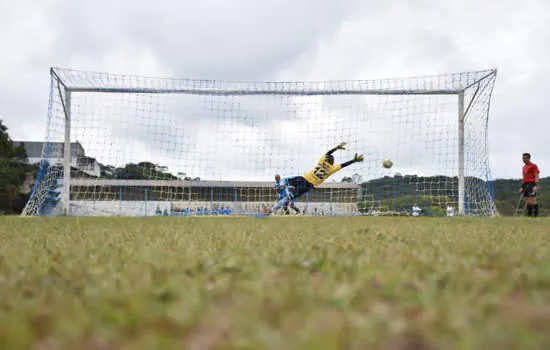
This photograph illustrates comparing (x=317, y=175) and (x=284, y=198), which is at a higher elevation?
(x=317, y=175)

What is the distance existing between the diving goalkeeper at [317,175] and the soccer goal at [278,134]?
0.64 feet

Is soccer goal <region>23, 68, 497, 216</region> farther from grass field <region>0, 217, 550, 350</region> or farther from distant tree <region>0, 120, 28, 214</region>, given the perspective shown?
distant tree <region>0, 120, 28, 214</region>

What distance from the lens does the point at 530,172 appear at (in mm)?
8375

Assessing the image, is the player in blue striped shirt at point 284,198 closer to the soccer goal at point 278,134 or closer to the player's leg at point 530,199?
the soccer goal at point 278,134

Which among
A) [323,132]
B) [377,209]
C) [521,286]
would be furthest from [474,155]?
[521,286]

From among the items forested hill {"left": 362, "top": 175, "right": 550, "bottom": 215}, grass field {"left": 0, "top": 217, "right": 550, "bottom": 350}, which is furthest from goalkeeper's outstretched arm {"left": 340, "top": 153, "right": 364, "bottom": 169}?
grass field {"left": 0, "top": 217, "right": 550, "bottom": 350}

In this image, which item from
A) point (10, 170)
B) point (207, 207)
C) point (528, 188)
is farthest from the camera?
point (10, 170)

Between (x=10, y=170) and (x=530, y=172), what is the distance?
25556mm

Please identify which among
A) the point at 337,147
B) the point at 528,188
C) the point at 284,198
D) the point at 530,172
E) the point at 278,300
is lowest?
the point at 278,300

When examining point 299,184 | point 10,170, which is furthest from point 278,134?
point 10,170

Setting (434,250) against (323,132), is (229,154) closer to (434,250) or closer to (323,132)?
(323,132)

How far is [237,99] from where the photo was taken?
12.4 metres

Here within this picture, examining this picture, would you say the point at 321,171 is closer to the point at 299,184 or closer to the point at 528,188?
the point at 299,184

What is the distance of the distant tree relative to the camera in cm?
2463
